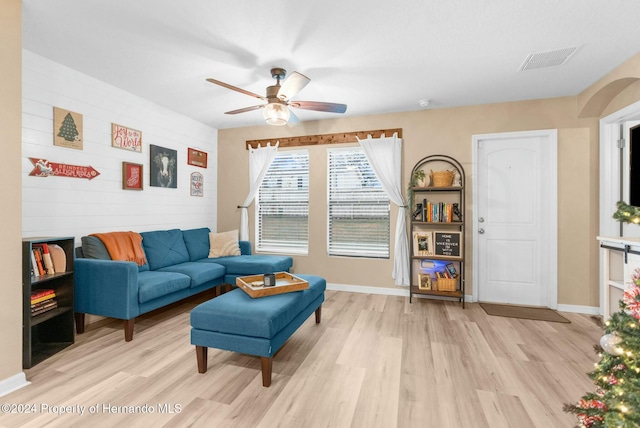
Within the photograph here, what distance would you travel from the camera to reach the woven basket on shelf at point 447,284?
3875mm

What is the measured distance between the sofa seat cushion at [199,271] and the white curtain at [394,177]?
2.46m

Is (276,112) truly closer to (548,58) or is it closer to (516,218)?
(548,58)

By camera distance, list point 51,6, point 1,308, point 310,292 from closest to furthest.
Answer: point 1,308 < point 51,6 < point 310,292

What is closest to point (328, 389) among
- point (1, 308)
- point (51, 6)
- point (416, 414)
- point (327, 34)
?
point (416, 414)

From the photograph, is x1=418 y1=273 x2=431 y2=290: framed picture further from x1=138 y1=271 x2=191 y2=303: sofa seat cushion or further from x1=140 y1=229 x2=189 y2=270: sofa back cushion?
x1=140 y1=229 x2=189 y2=270: sofa back cushion

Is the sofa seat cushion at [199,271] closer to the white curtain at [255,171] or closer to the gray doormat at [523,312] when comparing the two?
the white curtain at [255,171]

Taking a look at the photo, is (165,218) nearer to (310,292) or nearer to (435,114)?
(310,292)

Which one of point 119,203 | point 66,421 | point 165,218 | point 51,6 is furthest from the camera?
point 165,218

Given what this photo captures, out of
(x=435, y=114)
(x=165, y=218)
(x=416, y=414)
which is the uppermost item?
(x=435, y=114)

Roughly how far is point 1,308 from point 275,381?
191cm

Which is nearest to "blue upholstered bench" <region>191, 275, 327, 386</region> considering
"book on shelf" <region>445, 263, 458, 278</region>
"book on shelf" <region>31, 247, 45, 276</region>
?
"book on shelf" <region>31, 247, 45, 276</region>

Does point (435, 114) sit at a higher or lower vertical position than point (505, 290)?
higher

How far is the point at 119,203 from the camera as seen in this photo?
143 inches

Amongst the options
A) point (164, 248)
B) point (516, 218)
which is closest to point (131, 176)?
point (164, 248)
